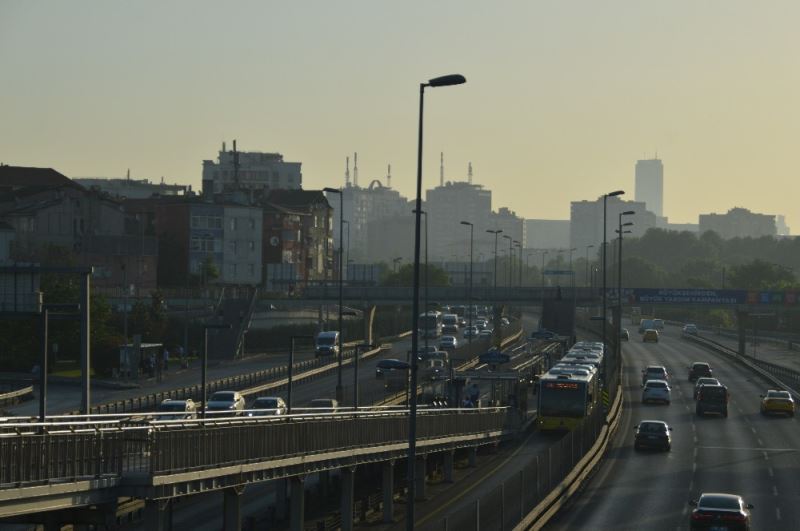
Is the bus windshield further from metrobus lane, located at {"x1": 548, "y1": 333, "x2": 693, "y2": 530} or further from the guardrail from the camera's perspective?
→ the guardrail

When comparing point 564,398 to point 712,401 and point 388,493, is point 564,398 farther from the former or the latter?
point 388,493

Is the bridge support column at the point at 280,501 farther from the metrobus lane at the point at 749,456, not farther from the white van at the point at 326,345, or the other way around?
the white van at the point at 326,345

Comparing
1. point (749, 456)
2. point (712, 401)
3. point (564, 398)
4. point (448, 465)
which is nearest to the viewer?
point (448, 465)

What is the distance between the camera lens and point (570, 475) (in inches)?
2055

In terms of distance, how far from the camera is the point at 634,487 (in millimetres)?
54250

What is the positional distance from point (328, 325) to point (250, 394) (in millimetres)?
61406

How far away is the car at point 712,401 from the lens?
8512 centimetres

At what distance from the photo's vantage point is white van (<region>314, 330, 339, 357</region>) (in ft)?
390

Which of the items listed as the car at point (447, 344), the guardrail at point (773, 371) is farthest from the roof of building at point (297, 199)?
the guardrail at point (773, 371)

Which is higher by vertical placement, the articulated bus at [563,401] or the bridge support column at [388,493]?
the articulated bus at [563,401]

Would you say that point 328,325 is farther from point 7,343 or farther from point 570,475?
point 570,475

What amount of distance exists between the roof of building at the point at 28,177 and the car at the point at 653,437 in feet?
330

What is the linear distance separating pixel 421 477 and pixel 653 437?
15.5m

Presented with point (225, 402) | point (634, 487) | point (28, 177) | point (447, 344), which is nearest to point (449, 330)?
point (447, 344)
